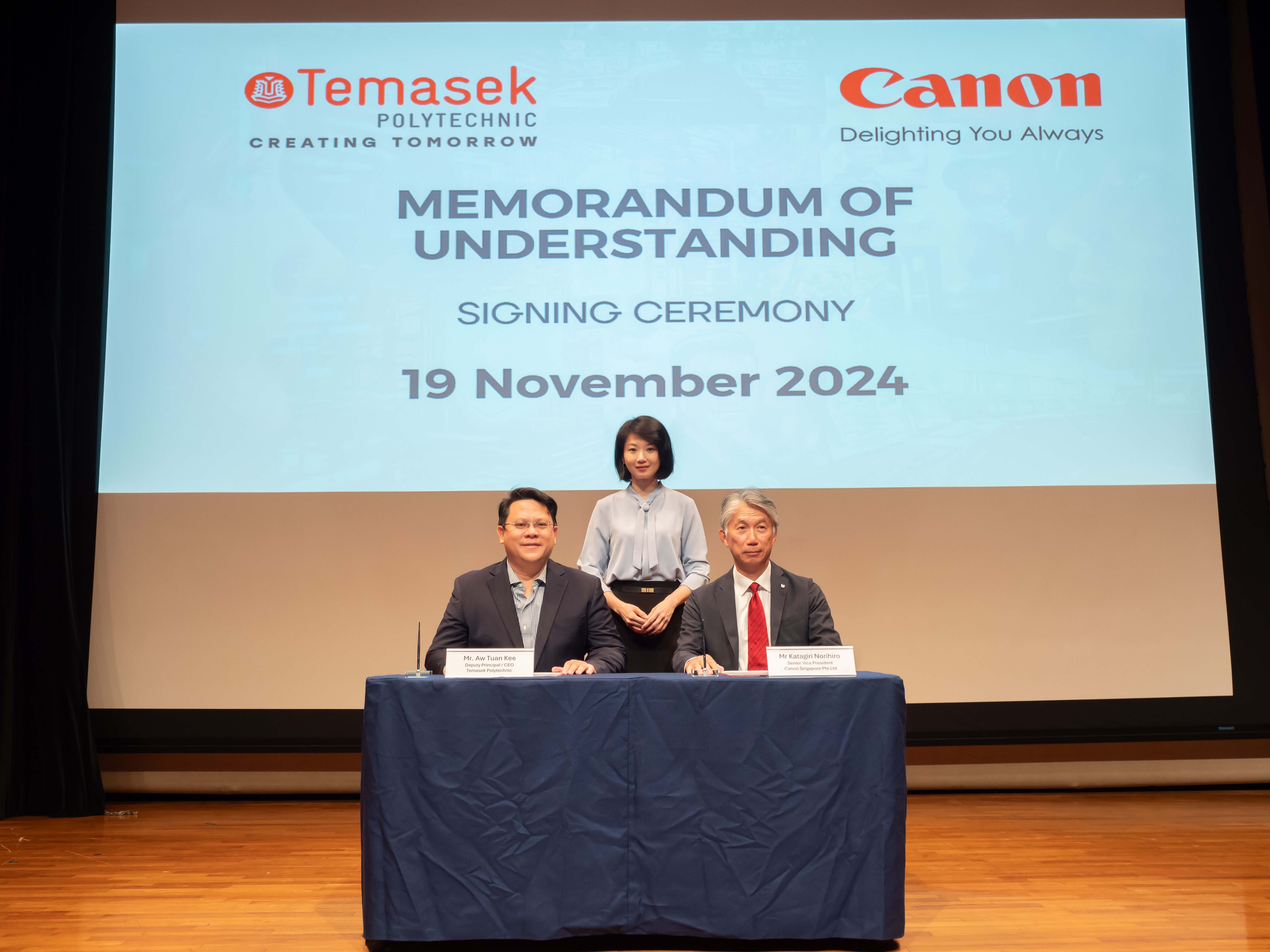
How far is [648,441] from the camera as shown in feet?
9.65

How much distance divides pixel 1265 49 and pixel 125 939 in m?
5.06

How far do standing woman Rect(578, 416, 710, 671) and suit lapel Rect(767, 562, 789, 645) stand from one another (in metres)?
0.58

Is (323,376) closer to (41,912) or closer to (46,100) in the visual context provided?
(46,100)

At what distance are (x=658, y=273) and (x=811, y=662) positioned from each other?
211cm

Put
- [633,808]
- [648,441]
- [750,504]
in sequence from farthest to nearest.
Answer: [648,441] < [750,504] < [633,808]

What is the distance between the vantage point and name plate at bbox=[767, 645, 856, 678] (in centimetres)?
204

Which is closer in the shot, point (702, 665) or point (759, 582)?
point (702, 665)

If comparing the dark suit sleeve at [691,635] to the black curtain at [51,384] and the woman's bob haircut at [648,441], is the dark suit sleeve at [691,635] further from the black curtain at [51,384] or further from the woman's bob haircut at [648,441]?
the black curtain at [51,384]

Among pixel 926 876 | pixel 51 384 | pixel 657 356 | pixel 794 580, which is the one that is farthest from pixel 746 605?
pixel 51 384

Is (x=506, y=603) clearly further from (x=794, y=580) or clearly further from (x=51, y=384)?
(x=51, y=384)

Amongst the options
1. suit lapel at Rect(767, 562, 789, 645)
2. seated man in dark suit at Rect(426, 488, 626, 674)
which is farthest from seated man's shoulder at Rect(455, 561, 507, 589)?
suit lapel at Rect(767, 562, 789, 645)

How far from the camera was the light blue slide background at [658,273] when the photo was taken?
3.68 m

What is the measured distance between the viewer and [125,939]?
215 centimetres

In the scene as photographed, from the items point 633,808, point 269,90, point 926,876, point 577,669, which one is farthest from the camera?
point 269,90
